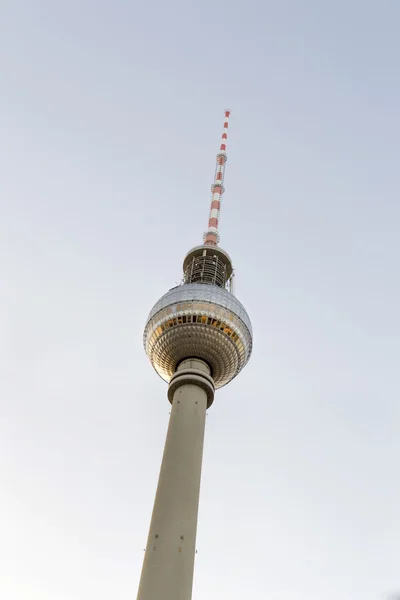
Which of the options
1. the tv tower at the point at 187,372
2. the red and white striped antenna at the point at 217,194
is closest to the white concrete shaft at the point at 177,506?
the tv tower at the point at 187,372

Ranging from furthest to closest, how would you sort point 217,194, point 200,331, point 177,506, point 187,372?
point 217,194
point 200,331
point 187,372
point 177,506

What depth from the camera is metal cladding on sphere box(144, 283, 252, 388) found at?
1887 inches

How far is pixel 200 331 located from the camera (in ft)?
157

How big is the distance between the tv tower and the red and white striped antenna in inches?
6.8

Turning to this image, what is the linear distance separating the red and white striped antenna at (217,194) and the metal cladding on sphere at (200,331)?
1142cm

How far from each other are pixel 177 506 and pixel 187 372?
11.0 meters

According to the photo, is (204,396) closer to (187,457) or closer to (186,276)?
(187,457)

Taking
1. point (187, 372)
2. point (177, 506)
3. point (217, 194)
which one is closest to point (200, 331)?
point (187, 372)

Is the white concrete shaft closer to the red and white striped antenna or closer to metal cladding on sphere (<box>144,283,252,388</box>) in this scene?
metal cladding on sphere (<box>144,283,252,388</box>)

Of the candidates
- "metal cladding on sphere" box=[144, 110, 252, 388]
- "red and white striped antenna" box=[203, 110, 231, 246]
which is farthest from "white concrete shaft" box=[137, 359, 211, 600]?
"red and white striped antenna" box=[203, 110, 231, 246]

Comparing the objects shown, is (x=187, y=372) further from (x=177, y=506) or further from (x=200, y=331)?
(x=177, y=506)

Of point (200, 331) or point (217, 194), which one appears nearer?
point (200, 331)

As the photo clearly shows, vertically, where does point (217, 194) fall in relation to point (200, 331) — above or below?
above

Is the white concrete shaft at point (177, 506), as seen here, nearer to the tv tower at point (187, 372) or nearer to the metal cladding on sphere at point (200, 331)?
the tv tower at point (187, 372)
